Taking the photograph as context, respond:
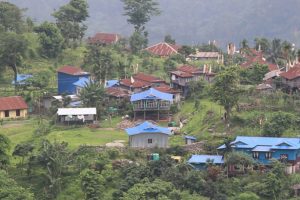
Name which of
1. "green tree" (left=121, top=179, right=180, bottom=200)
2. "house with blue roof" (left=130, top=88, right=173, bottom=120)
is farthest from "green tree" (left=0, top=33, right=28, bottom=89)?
"green tree" (left=121, top=179, right=180, bottom=200)

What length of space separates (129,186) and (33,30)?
36.1 metres

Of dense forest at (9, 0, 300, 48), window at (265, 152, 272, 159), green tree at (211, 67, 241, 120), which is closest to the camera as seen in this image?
window at (265, 152, 272, 159)

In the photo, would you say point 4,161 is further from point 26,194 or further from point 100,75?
point 100,75

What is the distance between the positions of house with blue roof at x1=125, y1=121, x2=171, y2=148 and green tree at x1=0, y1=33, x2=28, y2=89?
17.6 m

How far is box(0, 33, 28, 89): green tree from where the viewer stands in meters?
52.2

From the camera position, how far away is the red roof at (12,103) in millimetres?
46531

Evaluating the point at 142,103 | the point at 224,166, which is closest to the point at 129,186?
the point at 224,166

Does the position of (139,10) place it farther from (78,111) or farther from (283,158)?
(283,158)

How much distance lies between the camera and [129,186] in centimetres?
3195

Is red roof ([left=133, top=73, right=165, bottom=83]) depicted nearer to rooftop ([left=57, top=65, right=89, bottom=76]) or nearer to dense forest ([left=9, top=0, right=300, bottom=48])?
rooftop ([left=57, top=65, right=89, bottom=76])

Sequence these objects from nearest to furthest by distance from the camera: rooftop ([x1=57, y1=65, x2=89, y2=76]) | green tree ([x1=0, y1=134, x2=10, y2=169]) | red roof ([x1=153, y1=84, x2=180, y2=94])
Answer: green tree ([x1=0, y1=134, x2=10, y2=169]) → red roof ([x1=153, y1=84, x2=180, y2=94]) → rooftop ([x1=57, y1=65, x2=89, y2=76])

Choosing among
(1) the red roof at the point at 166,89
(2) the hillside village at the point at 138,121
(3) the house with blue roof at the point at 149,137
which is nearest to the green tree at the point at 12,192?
(2) the hillside village at the point at 138,121

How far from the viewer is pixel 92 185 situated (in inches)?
1230

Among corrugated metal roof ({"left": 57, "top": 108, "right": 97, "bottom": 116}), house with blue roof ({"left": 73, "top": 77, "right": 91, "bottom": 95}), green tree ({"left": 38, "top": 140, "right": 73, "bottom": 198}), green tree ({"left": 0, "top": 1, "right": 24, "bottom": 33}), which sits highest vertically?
green tree ({"left": 0, "top": 1, "right": 24, "bottom": 33})
